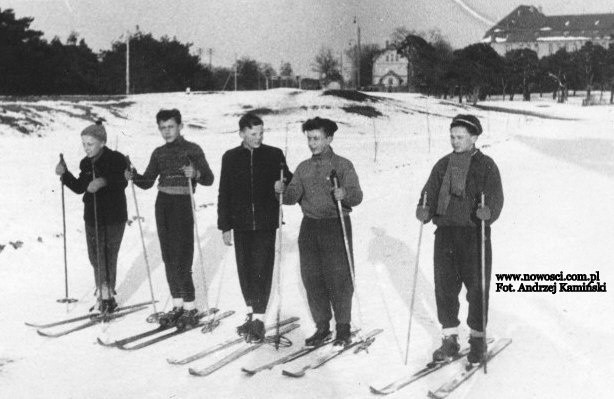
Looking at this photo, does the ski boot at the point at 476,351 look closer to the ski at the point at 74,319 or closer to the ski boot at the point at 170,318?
the ski boot at the point at 170,318

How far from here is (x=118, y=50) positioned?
52.9 meters

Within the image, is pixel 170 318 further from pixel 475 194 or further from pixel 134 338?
pixel 475 194

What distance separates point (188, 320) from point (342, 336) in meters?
1.40

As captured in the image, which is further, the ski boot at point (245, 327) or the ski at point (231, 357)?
the ski boot at point (245, 327)

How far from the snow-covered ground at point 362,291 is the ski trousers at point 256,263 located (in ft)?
1.41

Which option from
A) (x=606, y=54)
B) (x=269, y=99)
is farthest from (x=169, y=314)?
(x=606, y=54)

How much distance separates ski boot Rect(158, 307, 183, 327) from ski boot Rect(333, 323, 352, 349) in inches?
57.1

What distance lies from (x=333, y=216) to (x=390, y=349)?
1.08 metres

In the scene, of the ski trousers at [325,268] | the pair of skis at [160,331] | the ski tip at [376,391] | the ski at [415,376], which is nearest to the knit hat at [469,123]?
the ski trousers at [325,268]

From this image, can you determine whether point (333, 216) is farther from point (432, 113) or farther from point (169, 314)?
point (432, 113)

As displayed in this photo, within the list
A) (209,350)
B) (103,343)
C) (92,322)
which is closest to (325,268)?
(209,350)

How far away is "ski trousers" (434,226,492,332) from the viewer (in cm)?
470

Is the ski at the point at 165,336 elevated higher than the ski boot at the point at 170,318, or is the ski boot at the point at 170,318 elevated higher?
the ski boot at the point at 170,318

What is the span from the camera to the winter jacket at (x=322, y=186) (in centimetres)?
508
